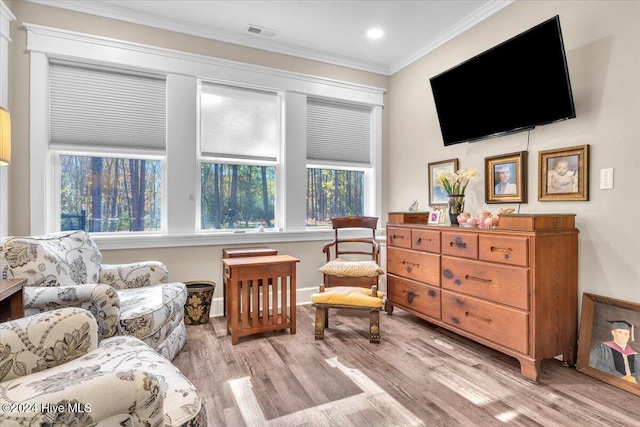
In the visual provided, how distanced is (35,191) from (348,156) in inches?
120

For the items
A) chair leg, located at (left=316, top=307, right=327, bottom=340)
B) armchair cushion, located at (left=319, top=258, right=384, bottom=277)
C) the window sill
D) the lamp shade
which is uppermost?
the lamp shade

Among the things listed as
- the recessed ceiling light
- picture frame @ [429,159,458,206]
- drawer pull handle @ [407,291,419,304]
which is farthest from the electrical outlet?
the recessed ceiling light

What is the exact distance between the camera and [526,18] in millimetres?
2592

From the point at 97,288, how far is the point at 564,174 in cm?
302

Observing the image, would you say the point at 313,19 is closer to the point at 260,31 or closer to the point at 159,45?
the point at 260,31

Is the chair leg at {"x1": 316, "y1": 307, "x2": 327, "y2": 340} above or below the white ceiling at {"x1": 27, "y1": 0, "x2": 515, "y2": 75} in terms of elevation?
below

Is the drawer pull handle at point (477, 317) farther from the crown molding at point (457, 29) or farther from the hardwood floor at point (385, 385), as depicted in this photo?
the crown molding at point (457, 29)

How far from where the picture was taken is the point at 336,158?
3939mm

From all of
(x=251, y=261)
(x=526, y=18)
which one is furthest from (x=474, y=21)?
(x=251, y=261)

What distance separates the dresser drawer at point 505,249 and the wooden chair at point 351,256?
39.8 inches

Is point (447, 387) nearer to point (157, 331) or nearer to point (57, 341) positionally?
point (157, 331)

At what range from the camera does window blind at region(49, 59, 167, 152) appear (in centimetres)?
280

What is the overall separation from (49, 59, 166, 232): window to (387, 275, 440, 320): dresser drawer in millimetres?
2361

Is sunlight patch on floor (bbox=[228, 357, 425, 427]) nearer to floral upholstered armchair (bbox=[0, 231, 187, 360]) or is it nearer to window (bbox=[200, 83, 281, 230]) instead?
floral upholstered armchair (bbox=[0, 231, 187, 360])
